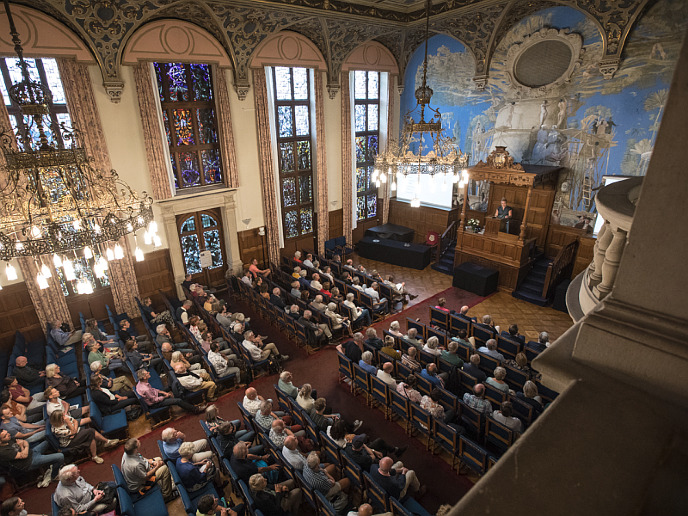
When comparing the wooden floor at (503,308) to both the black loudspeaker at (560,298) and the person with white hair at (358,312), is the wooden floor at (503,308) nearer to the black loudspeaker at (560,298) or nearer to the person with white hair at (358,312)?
the black loudspeaker at (560,298)

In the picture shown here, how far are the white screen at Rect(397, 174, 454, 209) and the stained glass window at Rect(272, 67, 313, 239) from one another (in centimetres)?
351

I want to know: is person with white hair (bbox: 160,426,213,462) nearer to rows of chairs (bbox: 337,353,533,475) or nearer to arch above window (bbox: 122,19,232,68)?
rows of chairs (bbox: 337,353,533,475)

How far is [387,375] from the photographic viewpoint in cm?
629

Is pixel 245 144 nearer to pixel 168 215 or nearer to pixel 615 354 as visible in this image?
pixel 168 215

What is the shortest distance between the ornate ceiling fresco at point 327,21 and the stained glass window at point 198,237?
3.46 metres

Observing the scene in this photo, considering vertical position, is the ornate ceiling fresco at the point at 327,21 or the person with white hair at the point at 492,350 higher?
the ornate ceiling fresco at the point at 327,21

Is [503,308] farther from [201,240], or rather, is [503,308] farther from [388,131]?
[201,240]

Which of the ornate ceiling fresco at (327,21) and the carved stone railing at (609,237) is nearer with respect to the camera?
the carved stone railing at (609,237)

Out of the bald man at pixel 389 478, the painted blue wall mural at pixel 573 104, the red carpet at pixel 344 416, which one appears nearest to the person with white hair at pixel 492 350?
the red carpet at pixel 344 416

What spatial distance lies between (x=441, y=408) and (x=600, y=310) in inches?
180

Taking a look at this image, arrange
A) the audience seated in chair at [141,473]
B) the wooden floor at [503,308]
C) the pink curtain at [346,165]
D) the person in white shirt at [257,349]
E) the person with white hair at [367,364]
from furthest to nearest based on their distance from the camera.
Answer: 1. the pink curtain at [346,165]
2. the wooden floor at [503,308]
3. the person in white shirt at [257,349]
4. the person with white hair at [367,364]
5. the audience seated in chair at [141,473]

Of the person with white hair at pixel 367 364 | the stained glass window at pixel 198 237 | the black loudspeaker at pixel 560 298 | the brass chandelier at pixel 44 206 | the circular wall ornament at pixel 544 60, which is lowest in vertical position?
the black loudspeaker at pixel 560 298

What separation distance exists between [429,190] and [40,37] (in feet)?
37.5

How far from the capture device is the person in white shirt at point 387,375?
6.20 m
